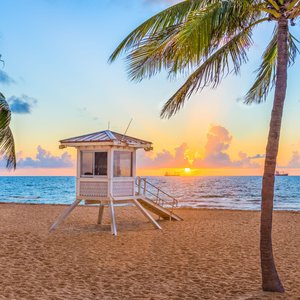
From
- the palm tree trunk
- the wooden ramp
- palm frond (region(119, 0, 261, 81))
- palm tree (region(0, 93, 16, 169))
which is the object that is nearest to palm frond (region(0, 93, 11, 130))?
palm tree (region(0, 93, 16, 169))

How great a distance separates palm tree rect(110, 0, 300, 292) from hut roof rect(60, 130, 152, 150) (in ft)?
16.1

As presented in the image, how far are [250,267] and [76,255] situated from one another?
3799 mm

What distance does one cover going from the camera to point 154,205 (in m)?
16.3

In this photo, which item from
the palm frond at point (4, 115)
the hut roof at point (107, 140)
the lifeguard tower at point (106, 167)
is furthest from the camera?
the lifeguard tower at point (106, 167)

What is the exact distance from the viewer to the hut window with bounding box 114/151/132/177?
1405cm


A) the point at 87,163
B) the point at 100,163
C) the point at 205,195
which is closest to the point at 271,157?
the point at 100,163

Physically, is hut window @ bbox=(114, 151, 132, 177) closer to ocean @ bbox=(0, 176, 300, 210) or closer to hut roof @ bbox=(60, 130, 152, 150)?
hut roof @ bbox=(60, 130, 152, 150)

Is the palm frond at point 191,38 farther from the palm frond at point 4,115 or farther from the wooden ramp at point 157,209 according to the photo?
the wooden ramp at point 157,209

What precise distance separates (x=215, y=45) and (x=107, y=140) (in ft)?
21.0

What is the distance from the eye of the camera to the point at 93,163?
14.1 metres

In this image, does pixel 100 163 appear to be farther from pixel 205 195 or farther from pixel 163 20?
pixel 205 195

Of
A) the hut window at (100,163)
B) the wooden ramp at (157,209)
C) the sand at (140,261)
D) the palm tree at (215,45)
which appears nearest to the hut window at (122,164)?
the hut window at (100,163)

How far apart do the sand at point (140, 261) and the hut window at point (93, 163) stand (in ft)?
6.03

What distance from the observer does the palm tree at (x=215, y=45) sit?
262 inches
